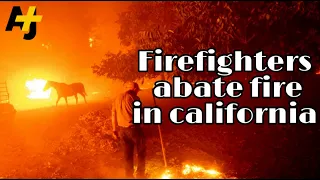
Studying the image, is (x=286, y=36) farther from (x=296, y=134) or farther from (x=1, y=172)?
(x=1, y=172)

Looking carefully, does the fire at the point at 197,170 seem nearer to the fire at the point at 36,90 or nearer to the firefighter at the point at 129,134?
the firefighter at the point at 129,134

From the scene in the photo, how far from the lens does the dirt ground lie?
9055 mm

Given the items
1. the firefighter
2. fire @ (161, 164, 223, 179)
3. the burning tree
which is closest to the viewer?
the firefighter

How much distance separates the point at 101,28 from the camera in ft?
137

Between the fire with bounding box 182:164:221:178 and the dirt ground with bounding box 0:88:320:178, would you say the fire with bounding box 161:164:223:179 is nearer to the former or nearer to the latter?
the fire with bounding box 182:164:221:178

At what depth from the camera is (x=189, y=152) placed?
1032 cm

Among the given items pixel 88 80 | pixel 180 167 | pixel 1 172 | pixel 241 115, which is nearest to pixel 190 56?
pixel 241 115

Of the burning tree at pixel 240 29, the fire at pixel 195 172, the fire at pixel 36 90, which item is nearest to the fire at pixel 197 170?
the fire at pixel 195 172

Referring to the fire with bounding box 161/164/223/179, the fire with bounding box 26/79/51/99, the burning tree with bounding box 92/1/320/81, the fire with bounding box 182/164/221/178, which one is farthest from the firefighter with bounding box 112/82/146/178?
the fire with bounding box 26/79/51/99

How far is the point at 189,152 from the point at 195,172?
1746 mm

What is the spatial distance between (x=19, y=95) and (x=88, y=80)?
8.53 metres

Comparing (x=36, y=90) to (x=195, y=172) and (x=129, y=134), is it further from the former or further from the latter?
(x=195, y=172)

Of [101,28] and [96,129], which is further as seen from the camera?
[101,28]

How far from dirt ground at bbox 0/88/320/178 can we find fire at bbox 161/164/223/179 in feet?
1.02
